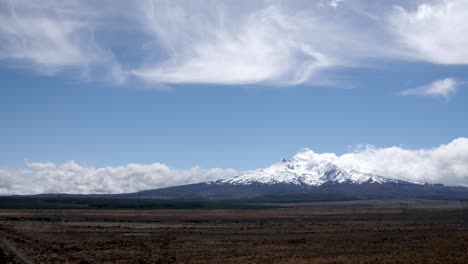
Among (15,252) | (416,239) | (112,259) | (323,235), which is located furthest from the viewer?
(323,235)

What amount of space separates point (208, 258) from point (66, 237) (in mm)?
22790

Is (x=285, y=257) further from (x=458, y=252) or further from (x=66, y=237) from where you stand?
(x=66, y=237)

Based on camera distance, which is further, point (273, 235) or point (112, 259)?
point (273, 235)

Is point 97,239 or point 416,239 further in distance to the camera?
point 97,239

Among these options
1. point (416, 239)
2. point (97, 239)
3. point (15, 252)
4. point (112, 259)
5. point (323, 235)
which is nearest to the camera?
point (112, 259)

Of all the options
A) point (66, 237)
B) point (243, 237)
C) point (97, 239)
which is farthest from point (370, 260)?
point (66, 237)

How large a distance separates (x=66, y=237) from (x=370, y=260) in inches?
1262

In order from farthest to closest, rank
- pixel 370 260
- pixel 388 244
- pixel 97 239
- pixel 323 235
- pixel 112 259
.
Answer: pixel 323 235
pixel 97 239
pixel 388 244
pixel 112 259
pixel 370 260

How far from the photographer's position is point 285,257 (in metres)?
35.6

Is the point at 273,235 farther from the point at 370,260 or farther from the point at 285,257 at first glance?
the point at 370,260

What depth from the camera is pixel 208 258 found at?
35750 mm

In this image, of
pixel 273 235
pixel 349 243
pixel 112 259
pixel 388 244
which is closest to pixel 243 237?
pixel 273 235

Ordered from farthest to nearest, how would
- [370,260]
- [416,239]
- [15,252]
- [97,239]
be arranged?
[97,239] → [416,239] → [15,252] → [370,260]

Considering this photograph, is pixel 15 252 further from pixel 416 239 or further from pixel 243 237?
pixel 416 239
